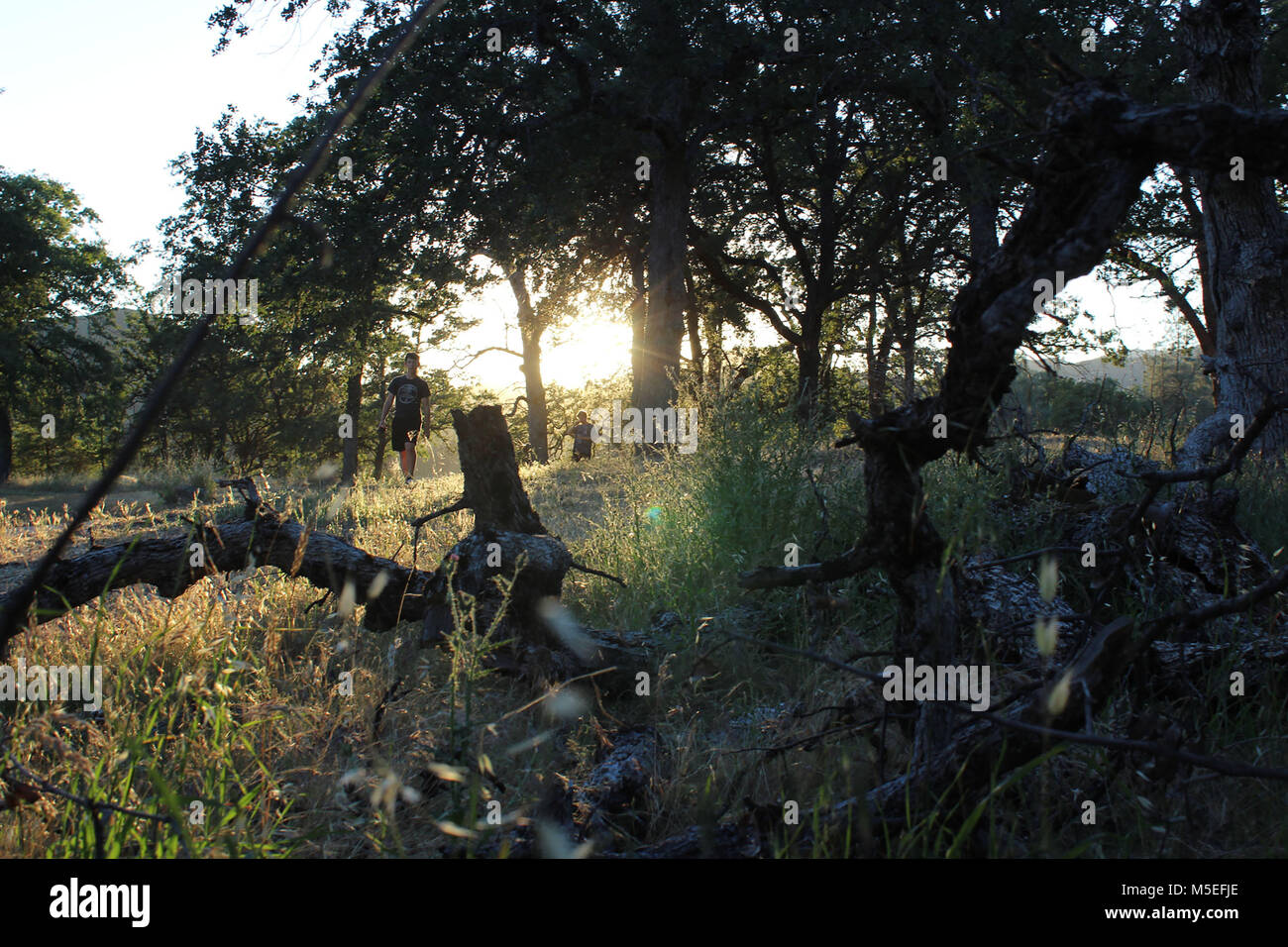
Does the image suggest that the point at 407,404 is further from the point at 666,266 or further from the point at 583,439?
the point at 583,439

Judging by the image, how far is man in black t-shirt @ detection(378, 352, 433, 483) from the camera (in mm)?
11672

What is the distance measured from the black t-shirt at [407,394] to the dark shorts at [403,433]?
0.08 meters

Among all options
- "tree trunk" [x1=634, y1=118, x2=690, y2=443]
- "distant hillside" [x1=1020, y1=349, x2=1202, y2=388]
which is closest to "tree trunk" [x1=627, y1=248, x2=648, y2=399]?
"tree trunk" [x1=634, y1=118, x2=690, y2=443]

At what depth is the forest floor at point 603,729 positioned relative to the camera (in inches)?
81.0

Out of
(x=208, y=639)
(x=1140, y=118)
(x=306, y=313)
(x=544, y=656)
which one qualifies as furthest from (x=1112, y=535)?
(x=306, y=313)

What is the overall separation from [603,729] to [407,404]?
951 centimetres

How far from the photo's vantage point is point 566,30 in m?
14.2

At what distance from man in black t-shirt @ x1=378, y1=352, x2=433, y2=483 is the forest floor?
264 inches

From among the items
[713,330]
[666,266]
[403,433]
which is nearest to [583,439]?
[666,266]

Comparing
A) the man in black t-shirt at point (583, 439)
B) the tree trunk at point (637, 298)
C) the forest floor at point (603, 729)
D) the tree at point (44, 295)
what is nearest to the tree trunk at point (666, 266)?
the tree trunk at point (637, 298)

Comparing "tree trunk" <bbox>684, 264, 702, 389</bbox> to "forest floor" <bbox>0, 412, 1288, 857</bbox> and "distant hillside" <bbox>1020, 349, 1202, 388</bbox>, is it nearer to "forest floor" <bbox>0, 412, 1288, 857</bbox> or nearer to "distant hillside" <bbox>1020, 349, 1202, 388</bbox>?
"distant hillside" <bbox>1020, 349, 1202, 388</bbox>

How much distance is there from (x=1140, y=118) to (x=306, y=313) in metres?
16.1
